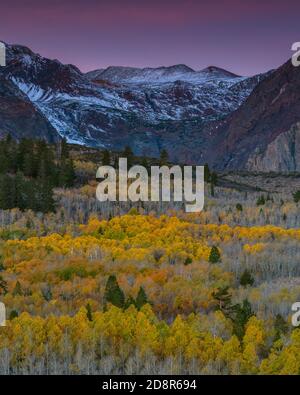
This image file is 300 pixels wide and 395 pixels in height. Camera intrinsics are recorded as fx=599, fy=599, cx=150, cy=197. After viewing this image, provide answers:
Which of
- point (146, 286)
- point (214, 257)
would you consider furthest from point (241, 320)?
point (214, 257)

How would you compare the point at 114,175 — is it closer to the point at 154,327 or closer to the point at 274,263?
the point at 274,263

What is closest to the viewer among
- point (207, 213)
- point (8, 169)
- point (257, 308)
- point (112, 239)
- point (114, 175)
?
point (257, 308)

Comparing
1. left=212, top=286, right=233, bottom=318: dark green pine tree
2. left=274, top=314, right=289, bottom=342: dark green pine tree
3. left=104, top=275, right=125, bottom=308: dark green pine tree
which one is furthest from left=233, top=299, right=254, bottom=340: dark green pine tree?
left=104, top=275, right=125, bottom=308: dark green pine tree

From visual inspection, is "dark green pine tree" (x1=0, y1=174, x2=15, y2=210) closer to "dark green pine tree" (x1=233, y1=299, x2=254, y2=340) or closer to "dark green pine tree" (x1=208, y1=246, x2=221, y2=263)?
"dark green pine tree" (x1=208, y1=246, x2=221, y2=263)

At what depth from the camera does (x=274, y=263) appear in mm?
52406

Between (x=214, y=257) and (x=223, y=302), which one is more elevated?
(x=214, y=257)

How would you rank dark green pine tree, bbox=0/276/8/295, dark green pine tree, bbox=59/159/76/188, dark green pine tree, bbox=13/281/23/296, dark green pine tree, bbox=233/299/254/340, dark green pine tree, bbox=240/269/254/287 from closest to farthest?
dark green pine tree, bbox=233/299/254/340 → dark green pine tree, bbox=13/281/23/296 → dark green pine tree, bbox=0/276/8/295 → dark green pine tree, bbox=240/269/254/287 → dark green pine tree, bbox=59/159/76/188

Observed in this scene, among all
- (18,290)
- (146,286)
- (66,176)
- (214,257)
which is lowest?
(146,286)

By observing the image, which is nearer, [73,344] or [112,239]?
[73,344]

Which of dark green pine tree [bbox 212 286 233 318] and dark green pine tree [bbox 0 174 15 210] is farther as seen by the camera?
dark green pine tree [bbox 0 174 15 210]

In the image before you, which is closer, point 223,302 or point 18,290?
point 223,302

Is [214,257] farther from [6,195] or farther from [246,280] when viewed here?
[6,195]
